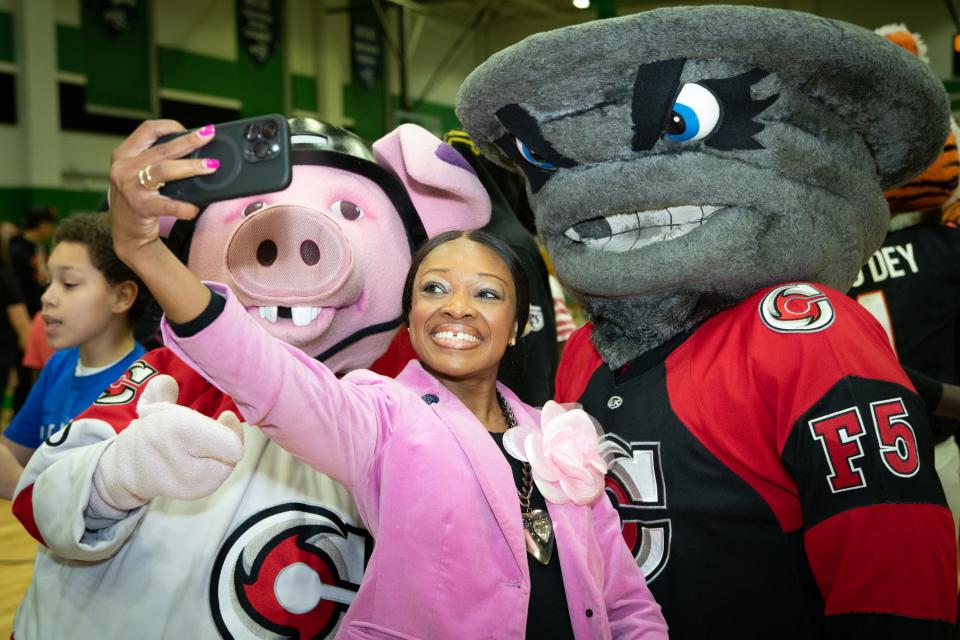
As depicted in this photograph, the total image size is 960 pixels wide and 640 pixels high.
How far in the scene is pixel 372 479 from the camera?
1351 millimetres

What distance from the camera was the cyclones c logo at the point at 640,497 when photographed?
157 cm

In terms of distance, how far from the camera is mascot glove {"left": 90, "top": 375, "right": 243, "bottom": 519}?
4.22 feet

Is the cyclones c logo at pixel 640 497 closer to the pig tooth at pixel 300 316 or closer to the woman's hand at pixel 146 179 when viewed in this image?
the pig tooth at pixel 300 316

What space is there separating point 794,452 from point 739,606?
0.96 ft

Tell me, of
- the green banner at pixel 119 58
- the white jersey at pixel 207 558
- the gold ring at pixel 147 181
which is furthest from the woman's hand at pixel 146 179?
the green banner at pixel 119 58

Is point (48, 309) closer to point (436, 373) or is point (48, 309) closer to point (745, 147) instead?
point (436, 373)

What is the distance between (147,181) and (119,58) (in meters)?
8.98

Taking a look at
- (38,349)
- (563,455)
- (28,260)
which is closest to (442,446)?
(563,455)

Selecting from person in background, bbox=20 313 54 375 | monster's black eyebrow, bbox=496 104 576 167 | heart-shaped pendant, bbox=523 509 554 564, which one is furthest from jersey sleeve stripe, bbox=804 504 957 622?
person in background, bbox=20 313 54 375

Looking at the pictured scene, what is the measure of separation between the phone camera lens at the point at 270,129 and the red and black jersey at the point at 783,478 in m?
0.85

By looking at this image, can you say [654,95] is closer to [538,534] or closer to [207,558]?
[538,534]

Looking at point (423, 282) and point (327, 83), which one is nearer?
point (423, 282)

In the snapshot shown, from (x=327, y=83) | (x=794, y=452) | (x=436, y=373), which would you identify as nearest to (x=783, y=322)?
(x=794, y=452)

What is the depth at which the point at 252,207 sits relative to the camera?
171 centimetres
